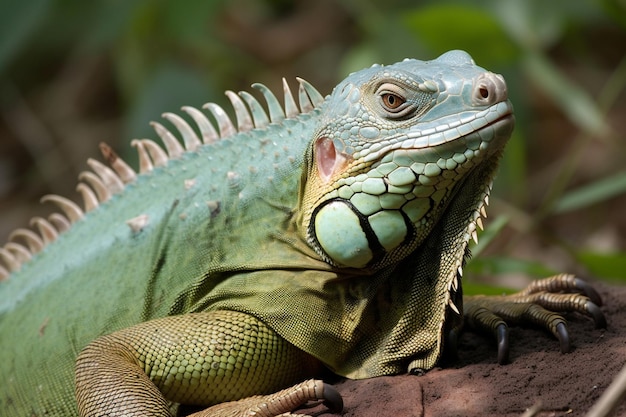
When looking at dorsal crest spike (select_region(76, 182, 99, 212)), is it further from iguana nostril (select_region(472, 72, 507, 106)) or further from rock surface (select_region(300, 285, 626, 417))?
iguana nostril (select_region(472, 72, 507, 106))

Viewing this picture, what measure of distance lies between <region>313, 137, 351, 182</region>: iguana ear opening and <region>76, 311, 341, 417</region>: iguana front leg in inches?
26.9

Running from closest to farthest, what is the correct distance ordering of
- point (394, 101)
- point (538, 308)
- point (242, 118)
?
1. point (394, 101)
2. point (538, 308)
3. point (242, 118)

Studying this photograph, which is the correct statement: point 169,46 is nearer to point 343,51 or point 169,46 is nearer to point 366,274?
point 343,51

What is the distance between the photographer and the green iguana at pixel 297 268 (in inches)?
127

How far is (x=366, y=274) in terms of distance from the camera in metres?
3.41

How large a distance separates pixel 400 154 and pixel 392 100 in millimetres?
245

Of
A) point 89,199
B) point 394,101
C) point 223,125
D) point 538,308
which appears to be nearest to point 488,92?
point 394,101

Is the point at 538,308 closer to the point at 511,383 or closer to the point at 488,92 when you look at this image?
the point at 511,383

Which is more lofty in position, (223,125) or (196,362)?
(223,125)

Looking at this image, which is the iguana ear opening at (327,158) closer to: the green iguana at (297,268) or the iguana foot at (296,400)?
the green iguana at (297,268)

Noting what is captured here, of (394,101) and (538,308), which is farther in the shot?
(538,308)

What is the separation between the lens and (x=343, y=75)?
296 inches

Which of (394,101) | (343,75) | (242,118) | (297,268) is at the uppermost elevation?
(242,118)

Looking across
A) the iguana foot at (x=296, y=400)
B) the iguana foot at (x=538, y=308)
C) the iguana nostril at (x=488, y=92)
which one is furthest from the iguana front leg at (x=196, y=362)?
the iguana nostril at (x=488, y=92)
